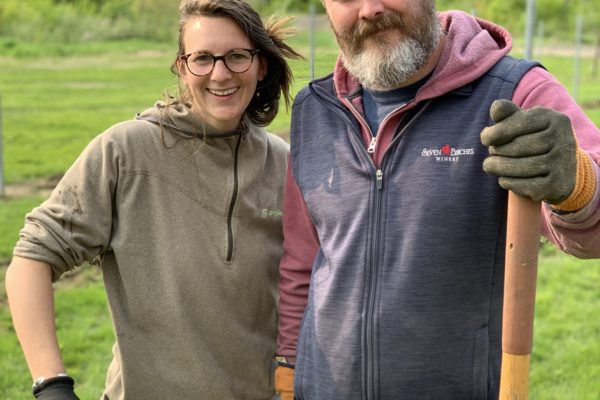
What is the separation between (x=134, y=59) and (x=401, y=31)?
96.8ft

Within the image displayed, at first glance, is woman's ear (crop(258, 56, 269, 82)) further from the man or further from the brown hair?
the man

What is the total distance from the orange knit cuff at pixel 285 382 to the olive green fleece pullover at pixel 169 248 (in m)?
0.10

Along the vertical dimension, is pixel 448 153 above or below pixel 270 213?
above

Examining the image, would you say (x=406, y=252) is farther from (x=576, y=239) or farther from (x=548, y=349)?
(x=548, y=349)

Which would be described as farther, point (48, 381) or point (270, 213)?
point (270, 213)

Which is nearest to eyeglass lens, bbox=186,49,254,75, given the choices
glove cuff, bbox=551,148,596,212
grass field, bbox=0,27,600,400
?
grass field, bbox=0,27,600,400

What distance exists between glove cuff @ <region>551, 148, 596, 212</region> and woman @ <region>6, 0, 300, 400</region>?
3.72 ft

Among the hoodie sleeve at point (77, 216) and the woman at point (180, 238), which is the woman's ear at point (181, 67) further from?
the hoodie sleeve at point (77, 216)

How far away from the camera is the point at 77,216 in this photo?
102 inches

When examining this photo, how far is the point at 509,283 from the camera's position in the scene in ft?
6.64

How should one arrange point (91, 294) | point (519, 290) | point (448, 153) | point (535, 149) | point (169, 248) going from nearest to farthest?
point (535, 149), point (519, 290), point (448, 153), point (169, 248), point (91, 294)

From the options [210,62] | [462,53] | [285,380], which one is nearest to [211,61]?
[210,62]

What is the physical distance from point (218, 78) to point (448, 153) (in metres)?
0.80

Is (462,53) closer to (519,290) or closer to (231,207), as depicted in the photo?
(519,290)
